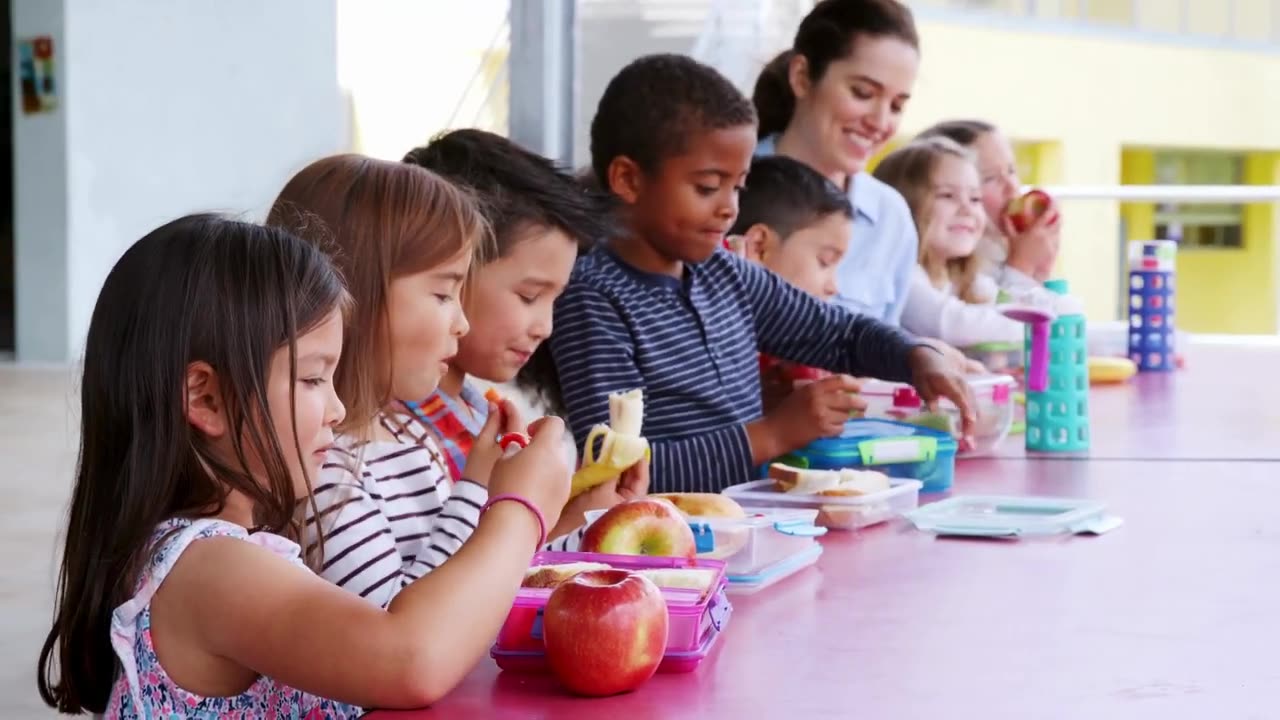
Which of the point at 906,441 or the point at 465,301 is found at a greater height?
the point at 465,301

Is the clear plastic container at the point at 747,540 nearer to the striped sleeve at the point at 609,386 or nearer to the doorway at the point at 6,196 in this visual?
the striped sleeve at the point at 609,386

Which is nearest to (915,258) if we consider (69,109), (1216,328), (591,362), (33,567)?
(591,362)

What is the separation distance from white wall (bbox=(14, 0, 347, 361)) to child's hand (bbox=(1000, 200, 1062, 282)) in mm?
5321

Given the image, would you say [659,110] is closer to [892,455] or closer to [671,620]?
[892,455]

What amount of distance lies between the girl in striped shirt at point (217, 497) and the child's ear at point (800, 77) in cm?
184

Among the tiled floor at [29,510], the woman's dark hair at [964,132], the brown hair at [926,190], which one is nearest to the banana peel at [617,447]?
the tiled floor at [29,510]

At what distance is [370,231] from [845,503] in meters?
0.54

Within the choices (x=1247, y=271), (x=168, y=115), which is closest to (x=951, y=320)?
(x=168, y=115)

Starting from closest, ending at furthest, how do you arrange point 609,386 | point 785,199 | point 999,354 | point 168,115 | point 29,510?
point 609,386
point 785,199
point 999,354
point 29,510
point 168,115

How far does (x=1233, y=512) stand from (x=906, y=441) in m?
0.35

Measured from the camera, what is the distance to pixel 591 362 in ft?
6.28

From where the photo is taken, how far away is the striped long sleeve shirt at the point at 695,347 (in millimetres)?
1874

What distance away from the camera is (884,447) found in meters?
1.68

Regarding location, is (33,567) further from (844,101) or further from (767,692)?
(767,692)
